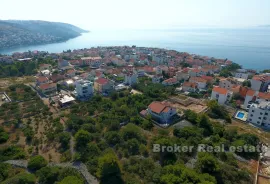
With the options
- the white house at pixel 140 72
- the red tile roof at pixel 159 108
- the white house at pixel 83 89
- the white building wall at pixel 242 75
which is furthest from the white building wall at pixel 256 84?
the white house at pixel 83 89

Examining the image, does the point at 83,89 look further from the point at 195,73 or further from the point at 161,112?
the point at 195,73

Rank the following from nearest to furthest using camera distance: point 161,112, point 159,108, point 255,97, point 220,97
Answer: point 161,112 < point 159,108 < point 255,97 < point 220,97

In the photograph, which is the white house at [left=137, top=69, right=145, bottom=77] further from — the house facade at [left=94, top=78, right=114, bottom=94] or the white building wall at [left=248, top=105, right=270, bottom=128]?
the white building wall at [left=248, top=105, right=270, bottom=128]

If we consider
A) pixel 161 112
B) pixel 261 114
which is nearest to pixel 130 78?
pixel 161 112

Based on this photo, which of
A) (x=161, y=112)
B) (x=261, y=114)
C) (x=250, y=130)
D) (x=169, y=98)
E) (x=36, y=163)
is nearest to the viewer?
(x=36, y=163)

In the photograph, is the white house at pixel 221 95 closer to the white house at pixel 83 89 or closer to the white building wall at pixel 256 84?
the white building wall at pixel 256 84

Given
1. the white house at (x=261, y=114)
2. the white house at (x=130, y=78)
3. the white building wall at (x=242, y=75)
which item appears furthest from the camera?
the white building wall at (x=242, y=75)

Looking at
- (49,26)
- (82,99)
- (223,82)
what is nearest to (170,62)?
(223,82)

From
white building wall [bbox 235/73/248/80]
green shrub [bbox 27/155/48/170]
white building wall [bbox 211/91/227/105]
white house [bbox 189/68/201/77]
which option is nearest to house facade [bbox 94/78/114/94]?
white building wall [bbox 211/91/227/105]

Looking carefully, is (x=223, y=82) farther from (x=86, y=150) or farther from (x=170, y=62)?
(x=86, y=150)
